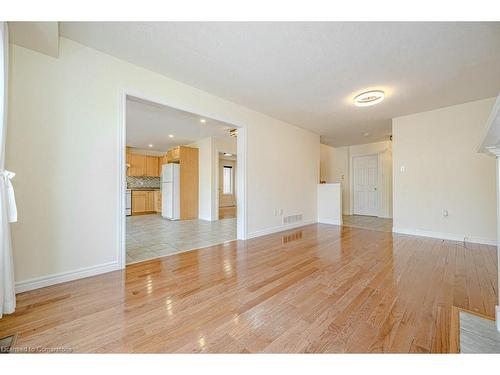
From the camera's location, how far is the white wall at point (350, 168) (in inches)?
239

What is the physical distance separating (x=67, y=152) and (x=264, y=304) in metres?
2.33

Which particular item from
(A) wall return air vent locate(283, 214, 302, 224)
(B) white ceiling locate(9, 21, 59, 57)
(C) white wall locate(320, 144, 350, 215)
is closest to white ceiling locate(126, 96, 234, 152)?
(B) white ceiling locate(9, 21, 59, 57)

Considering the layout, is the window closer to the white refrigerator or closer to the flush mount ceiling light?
the white refrigerator

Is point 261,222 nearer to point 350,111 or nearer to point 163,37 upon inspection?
point 350,111

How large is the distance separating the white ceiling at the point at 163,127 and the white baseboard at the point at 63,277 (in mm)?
2067

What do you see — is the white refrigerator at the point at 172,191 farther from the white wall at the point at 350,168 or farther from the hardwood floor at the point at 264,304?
the white wall at the point at 350,168

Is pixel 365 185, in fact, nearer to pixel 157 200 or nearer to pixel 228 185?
pixel 228 185

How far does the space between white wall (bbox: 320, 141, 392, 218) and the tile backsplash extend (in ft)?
21.8

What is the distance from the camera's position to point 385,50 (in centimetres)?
204

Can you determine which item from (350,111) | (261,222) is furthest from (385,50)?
(261,222)

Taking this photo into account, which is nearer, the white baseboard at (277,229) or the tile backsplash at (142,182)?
the white baseboard at (277,229)

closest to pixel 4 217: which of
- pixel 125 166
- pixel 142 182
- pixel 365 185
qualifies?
pixel 125 166

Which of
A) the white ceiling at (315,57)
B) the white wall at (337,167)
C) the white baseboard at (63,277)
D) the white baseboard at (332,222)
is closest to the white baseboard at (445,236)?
the white baseboard at (332,222)
